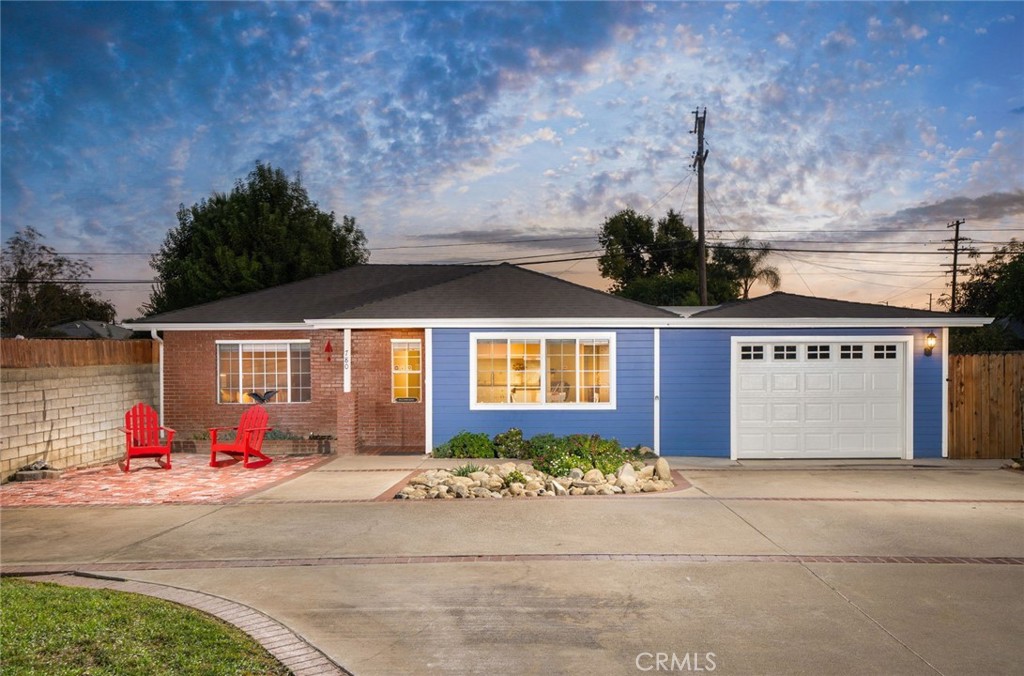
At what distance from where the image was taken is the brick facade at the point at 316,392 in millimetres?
15609

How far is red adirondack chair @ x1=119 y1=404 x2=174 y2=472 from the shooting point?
42.0ft

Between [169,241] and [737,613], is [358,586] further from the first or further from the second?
[169,241]

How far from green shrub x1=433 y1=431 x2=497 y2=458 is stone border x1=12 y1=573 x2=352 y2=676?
752 centimetres

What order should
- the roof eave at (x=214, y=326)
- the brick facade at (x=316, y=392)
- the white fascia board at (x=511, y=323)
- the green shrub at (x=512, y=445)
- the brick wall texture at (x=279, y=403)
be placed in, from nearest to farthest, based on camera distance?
1. the green shrub at (x=512, y=445)
2. the white fascia board at (x=511, y=323)
3. the brick wall texture at (x=279, y=403)
4. the brick facade at (x=316, y=392)
5. the roof eave at (x=214, y=326)

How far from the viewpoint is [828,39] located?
1594 cm

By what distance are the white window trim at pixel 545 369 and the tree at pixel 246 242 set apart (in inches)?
654

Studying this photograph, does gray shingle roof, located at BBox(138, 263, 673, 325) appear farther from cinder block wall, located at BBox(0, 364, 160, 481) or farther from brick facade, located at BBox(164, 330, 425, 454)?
cinder block wall, located at BBox(0, 364, 160, 481)

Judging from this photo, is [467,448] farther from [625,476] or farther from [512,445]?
[625,476]

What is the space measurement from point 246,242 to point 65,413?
17.1m

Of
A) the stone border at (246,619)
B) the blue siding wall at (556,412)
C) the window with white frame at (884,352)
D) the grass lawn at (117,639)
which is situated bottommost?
the stone border at (246,619)

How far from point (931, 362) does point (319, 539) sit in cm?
1218

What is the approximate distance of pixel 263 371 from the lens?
1638 cm

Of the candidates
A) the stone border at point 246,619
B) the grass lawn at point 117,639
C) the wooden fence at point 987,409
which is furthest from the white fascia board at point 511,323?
the grass lawn at point 117,639

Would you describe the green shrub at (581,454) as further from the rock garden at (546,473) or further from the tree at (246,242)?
the tree at (246,242)
